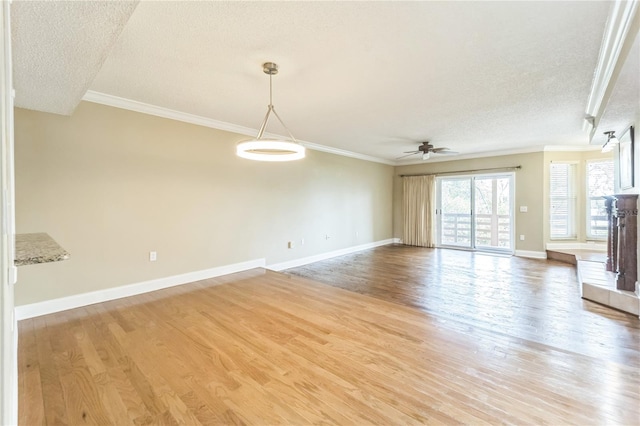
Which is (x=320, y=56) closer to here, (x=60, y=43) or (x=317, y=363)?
(x=60, y=43)

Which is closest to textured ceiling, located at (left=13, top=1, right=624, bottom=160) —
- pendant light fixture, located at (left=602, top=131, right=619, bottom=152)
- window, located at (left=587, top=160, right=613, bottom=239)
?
pendant light fixture, located at (left=602, top=131, right=619, bottom=152)

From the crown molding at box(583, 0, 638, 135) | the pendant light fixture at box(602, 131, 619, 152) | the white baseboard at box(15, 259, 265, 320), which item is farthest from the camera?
the pendant light fixture at box(602, 131, 619, 152)

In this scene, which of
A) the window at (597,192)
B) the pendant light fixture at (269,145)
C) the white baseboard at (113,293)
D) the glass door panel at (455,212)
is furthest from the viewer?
the glass door panel at (455,212)

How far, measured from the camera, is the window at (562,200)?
6.29 m

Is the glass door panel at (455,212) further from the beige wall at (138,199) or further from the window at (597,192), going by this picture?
the beige wall at (138,199)

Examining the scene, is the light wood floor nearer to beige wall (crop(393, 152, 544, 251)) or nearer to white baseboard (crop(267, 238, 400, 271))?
white baseboard (crop(267, 238, 400, 271))

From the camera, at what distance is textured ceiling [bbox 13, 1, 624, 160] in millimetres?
1814

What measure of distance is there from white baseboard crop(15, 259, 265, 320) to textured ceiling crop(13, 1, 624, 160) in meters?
2.00

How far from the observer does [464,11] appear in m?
1.85

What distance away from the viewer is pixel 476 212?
724 cm

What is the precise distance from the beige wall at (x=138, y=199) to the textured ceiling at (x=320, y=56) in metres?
0.36

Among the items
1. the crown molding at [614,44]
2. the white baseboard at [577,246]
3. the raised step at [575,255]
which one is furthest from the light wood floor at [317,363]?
the white baseboard at [577,246]

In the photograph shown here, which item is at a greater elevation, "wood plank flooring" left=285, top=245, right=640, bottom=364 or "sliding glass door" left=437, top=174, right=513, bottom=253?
"sliding glass door" left=437, top=174, right=513, bottom=253

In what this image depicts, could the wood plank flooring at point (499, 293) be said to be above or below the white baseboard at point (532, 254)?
below
